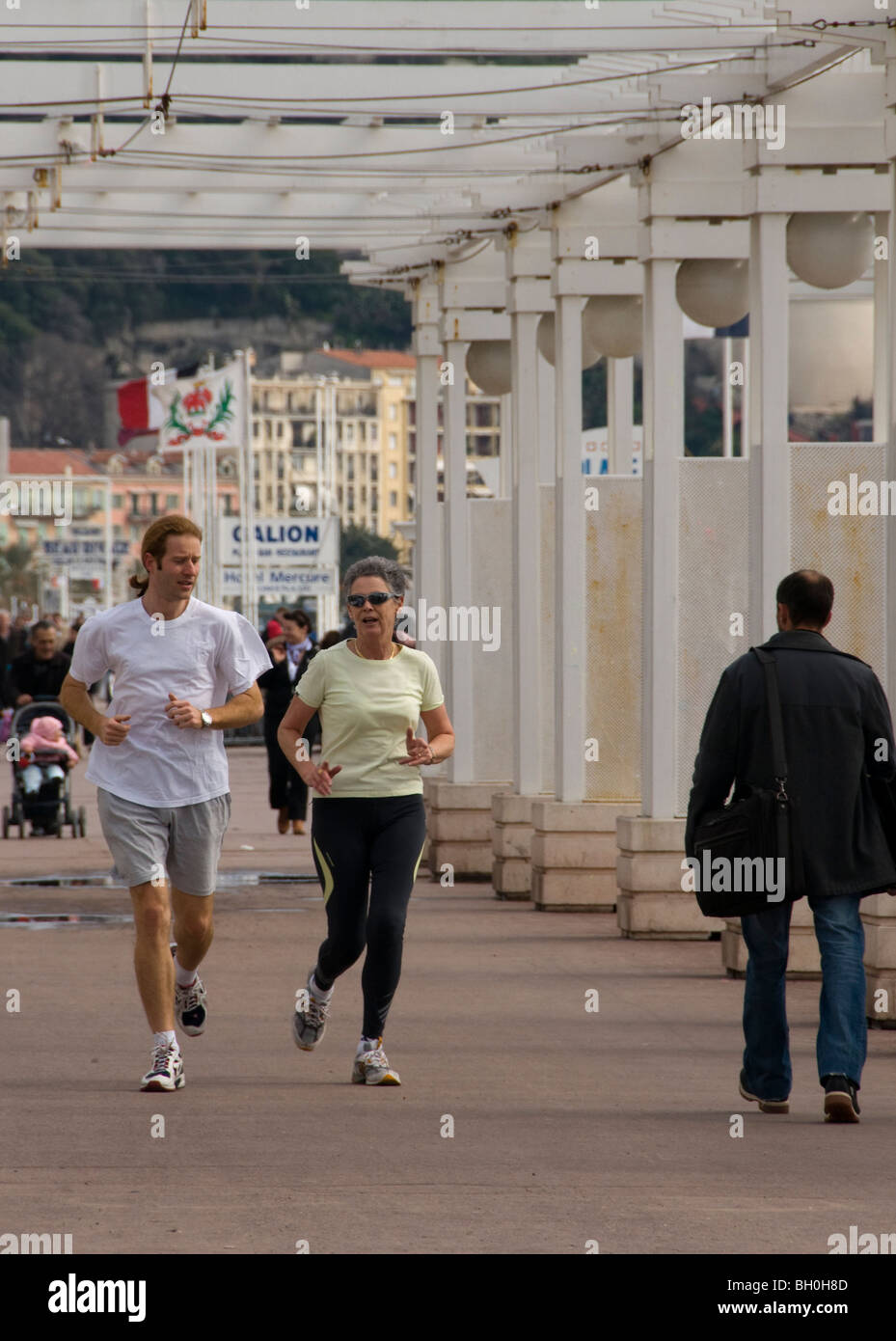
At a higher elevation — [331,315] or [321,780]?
[331,315]

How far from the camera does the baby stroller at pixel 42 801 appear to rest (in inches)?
858

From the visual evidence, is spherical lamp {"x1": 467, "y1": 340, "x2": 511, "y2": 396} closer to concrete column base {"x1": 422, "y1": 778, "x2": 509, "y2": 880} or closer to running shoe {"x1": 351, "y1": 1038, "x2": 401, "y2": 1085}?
concrete column base {"x1": 422, "y1": 778, "x2": 509, "y2": 880}

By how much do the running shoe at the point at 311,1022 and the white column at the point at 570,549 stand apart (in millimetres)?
6225

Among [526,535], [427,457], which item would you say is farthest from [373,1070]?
[427,457]

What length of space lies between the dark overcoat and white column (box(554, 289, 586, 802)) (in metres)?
6.94

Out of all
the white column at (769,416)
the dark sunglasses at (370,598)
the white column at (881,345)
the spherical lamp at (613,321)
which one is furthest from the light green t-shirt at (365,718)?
the spherical lamp at (613,321)

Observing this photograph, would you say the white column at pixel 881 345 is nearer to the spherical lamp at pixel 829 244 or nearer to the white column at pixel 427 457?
the spherical lamp at pixel 829 244

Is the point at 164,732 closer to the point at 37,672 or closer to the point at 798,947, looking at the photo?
the point at 798,947

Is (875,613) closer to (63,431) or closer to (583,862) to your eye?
(583,862)

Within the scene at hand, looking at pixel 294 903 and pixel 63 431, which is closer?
pixel 294 903
